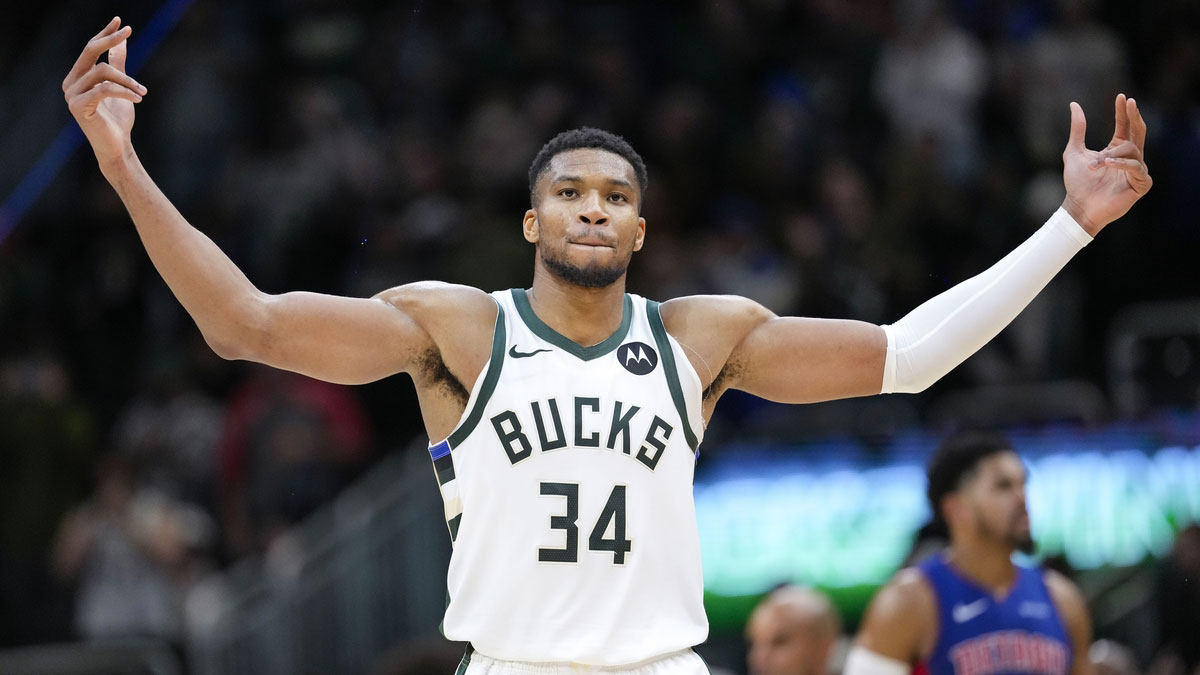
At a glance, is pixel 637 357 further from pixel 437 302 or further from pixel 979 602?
pixel 979 602

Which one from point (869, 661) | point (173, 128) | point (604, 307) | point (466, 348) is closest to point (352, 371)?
point (466, 348)

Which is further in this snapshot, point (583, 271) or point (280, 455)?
point (280, 455)

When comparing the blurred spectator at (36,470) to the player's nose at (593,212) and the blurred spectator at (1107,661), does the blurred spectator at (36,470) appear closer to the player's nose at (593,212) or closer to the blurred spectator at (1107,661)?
the blurred spectator at (1107,661)

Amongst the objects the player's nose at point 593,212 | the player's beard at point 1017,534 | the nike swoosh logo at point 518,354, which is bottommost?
the player's beard at point 1017,534

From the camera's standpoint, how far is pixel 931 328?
5.66 meters

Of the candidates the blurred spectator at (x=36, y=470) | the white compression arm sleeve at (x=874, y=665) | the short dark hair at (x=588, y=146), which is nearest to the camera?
the short dark hair at (x=588, y=146)

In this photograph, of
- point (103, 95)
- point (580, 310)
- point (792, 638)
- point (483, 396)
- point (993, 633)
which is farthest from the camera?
point (792, 638)

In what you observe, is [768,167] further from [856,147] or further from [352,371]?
[352,371]

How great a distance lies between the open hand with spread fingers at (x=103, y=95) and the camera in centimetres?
488

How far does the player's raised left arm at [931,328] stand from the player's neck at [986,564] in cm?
211

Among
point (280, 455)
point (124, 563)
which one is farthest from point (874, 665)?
point (124, 563)

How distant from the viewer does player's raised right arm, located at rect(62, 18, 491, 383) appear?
491 centimetres

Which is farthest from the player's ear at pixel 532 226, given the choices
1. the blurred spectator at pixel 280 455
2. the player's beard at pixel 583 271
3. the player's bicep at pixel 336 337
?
the blurred spectator at pixel 280 455

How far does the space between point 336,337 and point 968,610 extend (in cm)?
354
